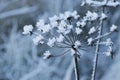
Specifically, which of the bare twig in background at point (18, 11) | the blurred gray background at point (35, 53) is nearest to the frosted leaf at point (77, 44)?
the blurred gray background at point (35, 53)

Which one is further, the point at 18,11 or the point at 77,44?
the point at 18,11

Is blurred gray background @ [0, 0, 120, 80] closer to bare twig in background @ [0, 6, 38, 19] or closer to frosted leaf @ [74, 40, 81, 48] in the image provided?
bare twig in background @ [0, 6, 38, 19]

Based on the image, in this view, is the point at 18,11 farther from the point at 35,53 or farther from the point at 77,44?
the point at 77,44

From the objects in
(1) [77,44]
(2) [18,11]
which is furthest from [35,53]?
(1) [77,44]

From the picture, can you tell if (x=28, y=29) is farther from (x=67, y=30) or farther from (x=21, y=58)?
(x=21, y=58)

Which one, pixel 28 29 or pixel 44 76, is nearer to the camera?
pixel 28 29

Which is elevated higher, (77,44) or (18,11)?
(18,11)

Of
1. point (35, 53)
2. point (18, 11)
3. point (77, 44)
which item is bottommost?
point (77, 44)

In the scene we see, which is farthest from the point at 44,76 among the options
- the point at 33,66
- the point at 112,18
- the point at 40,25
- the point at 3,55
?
the point at 40,25
